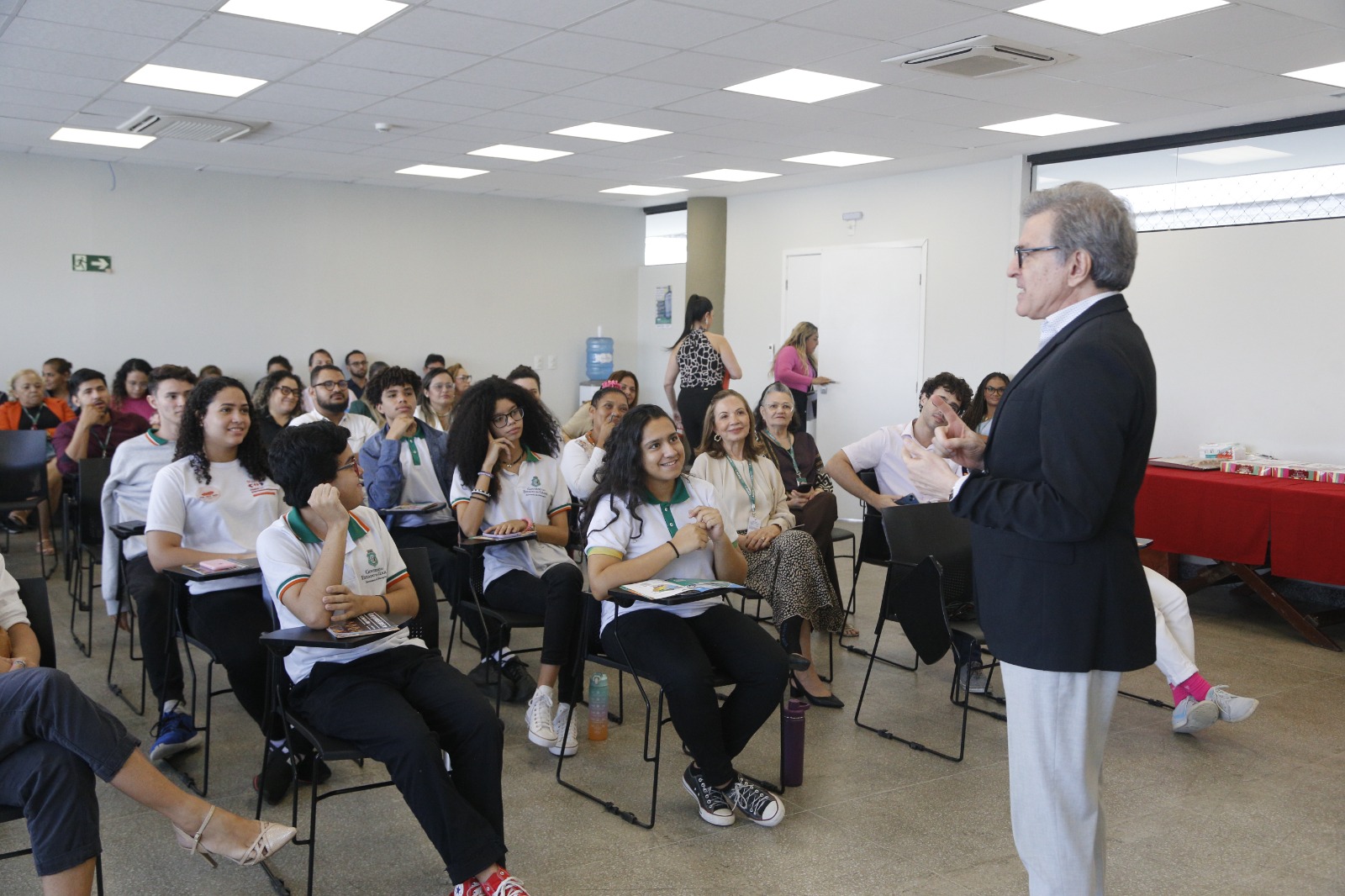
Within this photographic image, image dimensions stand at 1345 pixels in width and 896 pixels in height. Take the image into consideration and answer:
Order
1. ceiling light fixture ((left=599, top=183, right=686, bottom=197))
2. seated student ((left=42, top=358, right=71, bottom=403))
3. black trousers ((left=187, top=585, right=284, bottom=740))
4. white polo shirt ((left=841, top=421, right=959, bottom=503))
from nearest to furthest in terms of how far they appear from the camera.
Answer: black trousers ((left=187, top=585, right=284, bottom=740))
white polo shirt ((left=841, top=421, right=959, bottom=503))
seated student ((left=42, top=358, right=71, bottom=403))
ceiling light fixture ((left=599, top=183, right=686, bottom=197))

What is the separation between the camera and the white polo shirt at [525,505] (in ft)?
13.4

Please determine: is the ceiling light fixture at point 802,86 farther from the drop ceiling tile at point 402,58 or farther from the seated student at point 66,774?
the seated student at point 66,774

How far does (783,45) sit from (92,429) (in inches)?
171

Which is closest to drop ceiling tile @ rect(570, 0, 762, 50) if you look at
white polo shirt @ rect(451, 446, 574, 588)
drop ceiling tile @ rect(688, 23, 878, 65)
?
drop ceiling tile @ rect(688, 23, 878, 65)

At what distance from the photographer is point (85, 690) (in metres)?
4.21

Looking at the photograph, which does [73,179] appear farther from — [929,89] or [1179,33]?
[1179,33]

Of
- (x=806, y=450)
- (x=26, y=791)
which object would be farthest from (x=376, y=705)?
(x=806, y=450)

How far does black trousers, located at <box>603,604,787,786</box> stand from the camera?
3.06 meters

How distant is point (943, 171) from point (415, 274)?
18.0 feet

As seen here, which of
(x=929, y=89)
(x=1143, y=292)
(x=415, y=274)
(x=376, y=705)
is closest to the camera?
(x=376, y=705)

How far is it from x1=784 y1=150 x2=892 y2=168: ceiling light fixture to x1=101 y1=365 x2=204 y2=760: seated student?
5188mm

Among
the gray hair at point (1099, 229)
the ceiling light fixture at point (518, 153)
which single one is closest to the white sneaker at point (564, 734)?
the gray hair at point (1099, 229)

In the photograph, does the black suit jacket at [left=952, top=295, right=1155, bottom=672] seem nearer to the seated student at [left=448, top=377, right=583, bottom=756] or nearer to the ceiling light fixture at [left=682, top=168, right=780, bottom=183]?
the seated student at [left=448, top=377, right=583, bottom=756]

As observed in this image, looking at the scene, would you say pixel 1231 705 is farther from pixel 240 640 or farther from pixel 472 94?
pixel 472 94
